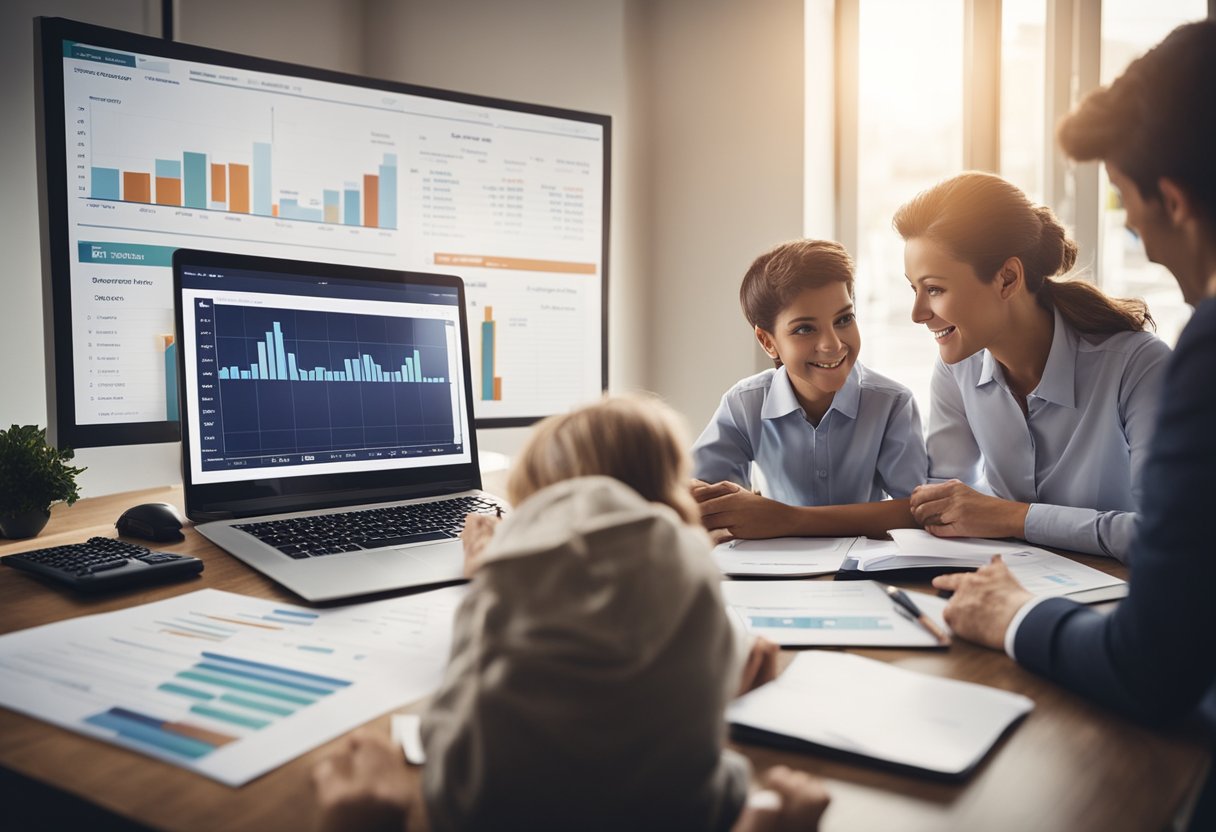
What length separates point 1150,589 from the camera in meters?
0.65

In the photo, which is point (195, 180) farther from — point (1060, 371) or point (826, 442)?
point (1060, 371)

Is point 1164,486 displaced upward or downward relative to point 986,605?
upward

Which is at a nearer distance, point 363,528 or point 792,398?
point 363,528

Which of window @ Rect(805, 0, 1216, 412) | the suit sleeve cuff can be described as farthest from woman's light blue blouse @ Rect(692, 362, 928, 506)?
window @ Rect(805, 0, 1216, 412)

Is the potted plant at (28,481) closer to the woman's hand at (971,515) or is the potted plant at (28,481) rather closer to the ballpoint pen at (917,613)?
the ballpoint pen at (917,613)

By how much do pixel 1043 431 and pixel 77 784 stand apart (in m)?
1.47

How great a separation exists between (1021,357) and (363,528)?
3.91 feet

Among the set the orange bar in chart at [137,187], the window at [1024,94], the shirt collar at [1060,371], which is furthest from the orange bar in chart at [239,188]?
the window at [1024,94]

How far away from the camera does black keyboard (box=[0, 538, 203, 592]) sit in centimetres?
92

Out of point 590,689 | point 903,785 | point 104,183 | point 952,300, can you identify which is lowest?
point 903,785

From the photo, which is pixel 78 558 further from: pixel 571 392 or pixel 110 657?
pixel 571 392

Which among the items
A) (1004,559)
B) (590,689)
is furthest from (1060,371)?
(590,689)

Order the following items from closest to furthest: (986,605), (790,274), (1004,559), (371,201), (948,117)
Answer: (986,605), (1004,559), (790,274), (371,201), (948,117)

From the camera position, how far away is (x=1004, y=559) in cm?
113
